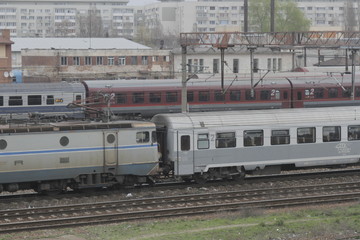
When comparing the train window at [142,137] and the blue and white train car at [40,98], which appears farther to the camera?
the blue and white train car at [40,98]

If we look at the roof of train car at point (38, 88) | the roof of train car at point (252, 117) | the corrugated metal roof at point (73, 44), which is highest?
the corrugated metal roof at point (73, 44)

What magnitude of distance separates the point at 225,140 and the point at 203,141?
0.94 meters

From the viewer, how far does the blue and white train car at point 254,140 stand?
27.7 meters

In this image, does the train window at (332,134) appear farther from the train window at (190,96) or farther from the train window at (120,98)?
the train window at (120,98)

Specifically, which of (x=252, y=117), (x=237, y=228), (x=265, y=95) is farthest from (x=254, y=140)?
(x=265, y=95)

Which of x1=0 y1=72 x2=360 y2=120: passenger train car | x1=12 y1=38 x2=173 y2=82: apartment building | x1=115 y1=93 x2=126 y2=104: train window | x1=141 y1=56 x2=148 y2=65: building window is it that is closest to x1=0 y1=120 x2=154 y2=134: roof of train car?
x1=0 y1=72 x2=360 y2=120: passenger train car

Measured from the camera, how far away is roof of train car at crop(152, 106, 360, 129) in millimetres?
27797

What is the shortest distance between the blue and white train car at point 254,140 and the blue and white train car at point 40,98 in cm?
1799

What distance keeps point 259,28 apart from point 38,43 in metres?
43.2

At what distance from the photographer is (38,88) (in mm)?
46000

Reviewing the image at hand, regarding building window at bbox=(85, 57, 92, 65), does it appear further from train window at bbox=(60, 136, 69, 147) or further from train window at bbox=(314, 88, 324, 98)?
train window at bbox=(60, 136, 69, 147)

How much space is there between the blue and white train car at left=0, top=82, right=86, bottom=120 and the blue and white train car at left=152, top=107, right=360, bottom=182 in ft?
59.0

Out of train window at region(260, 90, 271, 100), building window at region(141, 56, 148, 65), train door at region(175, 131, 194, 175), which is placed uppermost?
building window at region(141, 56, 148, 65)

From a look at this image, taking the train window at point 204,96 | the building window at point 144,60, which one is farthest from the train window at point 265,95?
the building window at point 144,60
